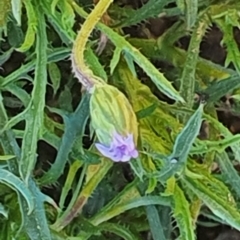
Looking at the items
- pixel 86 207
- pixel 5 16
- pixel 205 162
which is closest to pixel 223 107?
pixel 205 162

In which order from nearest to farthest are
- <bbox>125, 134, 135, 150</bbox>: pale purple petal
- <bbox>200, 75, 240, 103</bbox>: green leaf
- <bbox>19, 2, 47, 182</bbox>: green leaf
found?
<bbox>125, 134, 135, 150</bbox>: pale purple petal, <bbox>19, 2, 47, 182</bbox>: green leaf, <bbox>200, 75, 240, 103</bbox>: green leaf

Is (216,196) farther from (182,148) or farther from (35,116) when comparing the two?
(35,116)

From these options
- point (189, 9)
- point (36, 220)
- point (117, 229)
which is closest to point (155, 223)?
point (117, 229)

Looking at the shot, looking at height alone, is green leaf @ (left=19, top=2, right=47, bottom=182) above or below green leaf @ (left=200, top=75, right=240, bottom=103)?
above

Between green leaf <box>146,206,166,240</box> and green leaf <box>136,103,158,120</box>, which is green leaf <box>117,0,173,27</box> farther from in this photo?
green leaf <box>146,206,166,240</box>

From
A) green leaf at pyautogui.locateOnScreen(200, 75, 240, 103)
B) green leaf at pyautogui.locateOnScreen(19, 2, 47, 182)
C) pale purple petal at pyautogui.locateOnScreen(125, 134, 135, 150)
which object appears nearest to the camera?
pale purple petal at pyautogui.locateOnScreen(125, 134, 135, 150)

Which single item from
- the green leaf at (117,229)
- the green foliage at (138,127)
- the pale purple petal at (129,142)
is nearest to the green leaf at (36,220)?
the green foliage at (138,127)

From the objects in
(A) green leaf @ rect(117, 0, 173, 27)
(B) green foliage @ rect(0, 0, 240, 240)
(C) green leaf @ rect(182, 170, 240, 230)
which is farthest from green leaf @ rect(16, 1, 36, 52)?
(C) green leaf @ rect(182, 170, 240, 230)
